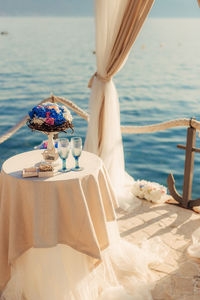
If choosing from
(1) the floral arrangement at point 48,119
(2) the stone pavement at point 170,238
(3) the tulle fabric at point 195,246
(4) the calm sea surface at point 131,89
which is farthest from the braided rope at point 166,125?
(4) the calm sea surface at point 131,89

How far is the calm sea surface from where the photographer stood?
10.7 m

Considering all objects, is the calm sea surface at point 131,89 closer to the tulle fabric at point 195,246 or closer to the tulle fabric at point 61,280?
the tulle fabric at point 195,246

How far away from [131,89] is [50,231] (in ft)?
64.0

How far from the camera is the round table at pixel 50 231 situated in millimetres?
2477

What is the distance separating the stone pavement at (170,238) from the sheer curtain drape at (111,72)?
40 centimetres

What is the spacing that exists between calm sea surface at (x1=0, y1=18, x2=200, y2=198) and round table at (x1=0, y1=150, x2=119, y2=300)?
569 cm

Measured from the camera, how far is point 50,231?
96.8 inches

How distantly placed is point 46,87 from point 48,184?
67.4 feet

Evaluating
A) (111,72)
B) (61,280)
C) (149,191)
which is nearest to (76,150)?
(61,280)

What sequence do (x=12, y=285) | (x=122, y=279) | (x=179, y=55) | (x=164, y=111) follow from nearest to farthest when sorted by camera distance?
1. (x=12, y=285)
2. (x=122, y=279)
3. (x=164, y=111)
4. (x=179, y=55)

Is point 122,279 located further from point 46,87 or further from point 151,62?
point 151,62

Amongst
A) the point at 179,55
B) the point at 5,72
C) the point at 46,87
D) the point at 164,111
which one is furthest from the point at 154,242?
the point at 179,55

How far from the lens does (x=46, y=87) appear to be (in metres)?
22.5

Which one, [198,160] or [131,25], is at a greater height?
[131,25]
